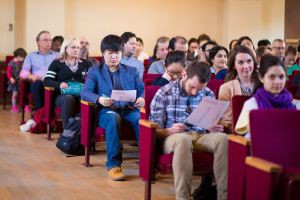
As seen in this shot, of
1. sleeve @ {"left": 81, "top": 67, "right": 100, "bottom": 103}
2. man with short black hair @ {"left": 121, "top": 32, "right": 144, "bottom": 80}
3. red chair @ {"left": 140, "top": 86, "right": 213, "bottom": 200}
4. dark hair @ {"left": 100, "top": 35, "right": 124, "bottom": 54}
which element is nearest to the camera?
red chair @ {"left": 140, "top": 86, "right": 213, "bottom": 200}

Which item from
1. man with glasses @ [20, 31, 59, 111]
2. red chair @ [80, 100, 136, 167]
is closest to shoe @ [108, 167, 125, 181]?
red chair @ [80, 100, 136, 167]

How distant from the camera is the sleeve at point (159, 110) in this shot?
4.25 metres

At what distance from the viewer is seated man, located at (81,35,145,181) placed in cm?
511

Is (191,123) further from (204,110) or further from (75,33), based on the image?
(75,33)

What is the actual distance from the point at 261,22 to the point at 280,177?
29.0 feet

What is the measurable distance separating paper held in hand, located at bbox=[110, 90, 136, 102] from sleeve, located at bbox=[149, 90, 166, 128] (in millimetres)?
916

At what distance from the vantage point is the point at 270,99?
3.58m

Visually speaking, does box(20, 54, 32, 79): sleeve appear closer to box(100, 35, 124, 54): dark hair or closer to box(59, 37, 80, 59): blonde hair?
box(59, 37, 80, 59): blonde hair

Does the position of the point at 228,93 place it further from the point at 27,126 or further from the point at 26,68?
→ the point at 26,68

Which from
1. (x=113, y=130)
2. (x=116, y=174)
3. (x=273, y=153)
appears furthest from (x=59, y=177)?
(x=273, y=153)

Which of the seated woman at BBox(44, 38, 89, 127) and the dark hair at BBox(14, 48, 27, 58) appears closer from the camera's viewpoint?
the seated woman at BBox(44, 38, 89, 127)

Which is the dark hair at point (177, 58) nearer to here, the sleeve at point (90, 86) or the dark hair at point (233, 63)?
the dark hair at point (233, 63)

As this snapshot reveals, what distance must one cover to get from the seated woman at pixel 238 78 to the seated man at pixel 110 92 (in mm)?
1099

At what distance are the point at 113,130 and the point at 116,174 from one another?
15.4 inches
